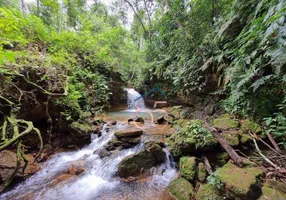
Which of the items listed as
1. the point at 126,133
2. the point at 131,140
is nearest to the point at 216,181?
the point at 131,140

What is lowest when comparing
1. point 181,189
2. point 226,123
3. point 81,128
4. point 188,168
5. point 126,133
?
point 181,189

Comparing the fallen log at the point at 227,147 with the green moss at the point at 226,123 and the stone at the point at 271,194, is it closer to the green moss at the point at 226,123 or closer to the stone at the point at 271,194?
the green moss at the point at 226,123

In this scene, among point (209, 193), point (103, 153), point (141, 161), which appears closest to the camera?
point (209, 193)

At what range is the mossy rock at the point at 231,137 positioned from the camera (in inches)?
117

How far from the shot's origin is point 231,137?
307 cm

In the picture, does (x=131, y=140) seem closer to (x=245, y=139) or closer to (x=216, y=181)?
(x=216, y=181)

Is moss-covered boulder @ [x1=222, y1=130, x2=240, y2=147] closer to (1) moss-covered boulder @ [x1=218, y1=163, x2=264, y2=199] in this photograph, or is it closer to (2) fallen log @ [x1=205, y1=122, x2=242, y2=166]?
(2) fallen log @ [x1=205, y1=122, x2=242, y2=166]

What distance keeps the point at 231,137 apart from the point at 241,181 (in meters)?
1.16

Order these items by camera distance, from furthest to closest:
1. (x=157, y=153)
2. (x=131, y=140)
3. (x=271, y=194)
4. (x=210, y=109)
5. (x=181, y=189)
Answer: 1. (x=210, y=109)
2. (x=131, y=140)
3. (x=157, y=153)
4. (x=181, y=189)
5. (x=271, y=194)

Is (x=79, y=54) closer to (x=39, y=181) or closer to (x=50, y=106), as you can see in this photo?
(x=50, y=106)

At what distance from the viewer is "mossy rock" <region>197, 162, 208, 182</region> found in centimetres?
269

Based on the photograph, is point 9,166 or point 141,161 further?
point 141,161

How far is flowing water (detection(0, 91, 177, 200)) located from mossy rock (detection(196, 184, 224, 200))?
2.01 ft

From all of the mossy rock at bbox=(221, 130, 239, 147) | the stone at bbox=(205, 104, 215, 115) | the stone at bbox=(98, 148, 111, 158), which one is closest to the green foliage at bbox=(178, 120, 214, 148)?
the mossy rock at bbox=(221, 130, 239, 147)
